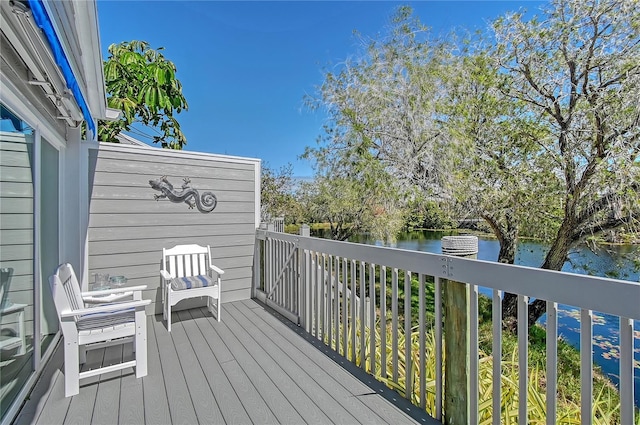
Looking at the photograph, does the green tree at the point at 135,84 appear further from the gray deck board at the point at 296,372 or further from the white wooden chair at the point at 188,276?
the gray deck board at the point at 296,372

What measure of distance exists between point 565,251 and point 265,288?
18.4 feet

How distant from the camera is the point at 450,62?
7180mm

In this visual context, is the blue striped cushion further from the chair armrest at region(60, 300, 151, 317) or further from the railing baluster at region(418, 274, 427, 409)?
the railing baluster at region(418, 274, 427, 409)

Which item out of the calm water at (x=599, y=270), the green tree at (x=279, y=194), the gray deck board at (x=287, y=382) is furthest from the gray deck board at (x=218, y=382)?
the green tree at (x=279, y=194)

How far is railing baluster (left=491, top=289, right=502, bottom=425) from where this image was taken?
5.45ft

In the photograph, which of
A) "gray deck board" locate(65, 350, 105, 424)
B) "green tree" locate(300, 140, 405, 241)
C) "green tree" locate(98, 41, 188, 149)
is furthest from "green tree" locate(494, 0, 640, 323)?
"green tree" locate(98, 41, 188, 149)

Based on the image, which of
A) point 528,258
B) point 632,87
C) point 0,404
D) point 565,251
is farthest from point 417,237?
point 0,404

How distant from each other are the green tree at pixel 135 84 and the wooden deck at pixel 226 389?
20.0 ft

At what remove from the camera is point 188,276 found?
3.87m

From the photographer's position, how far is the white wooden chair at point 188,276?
3.49 m

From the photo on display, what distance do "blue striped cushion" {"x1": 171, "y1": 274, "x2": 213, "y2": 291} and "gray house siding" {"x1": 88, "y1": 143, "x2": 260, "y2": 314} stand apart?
629 millimetres

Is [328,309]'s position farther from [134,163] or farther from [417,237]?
[417,237]

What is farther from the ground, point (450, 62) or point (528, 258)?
point (450, 62)

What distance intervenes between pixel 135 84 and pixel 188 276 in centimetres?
642
